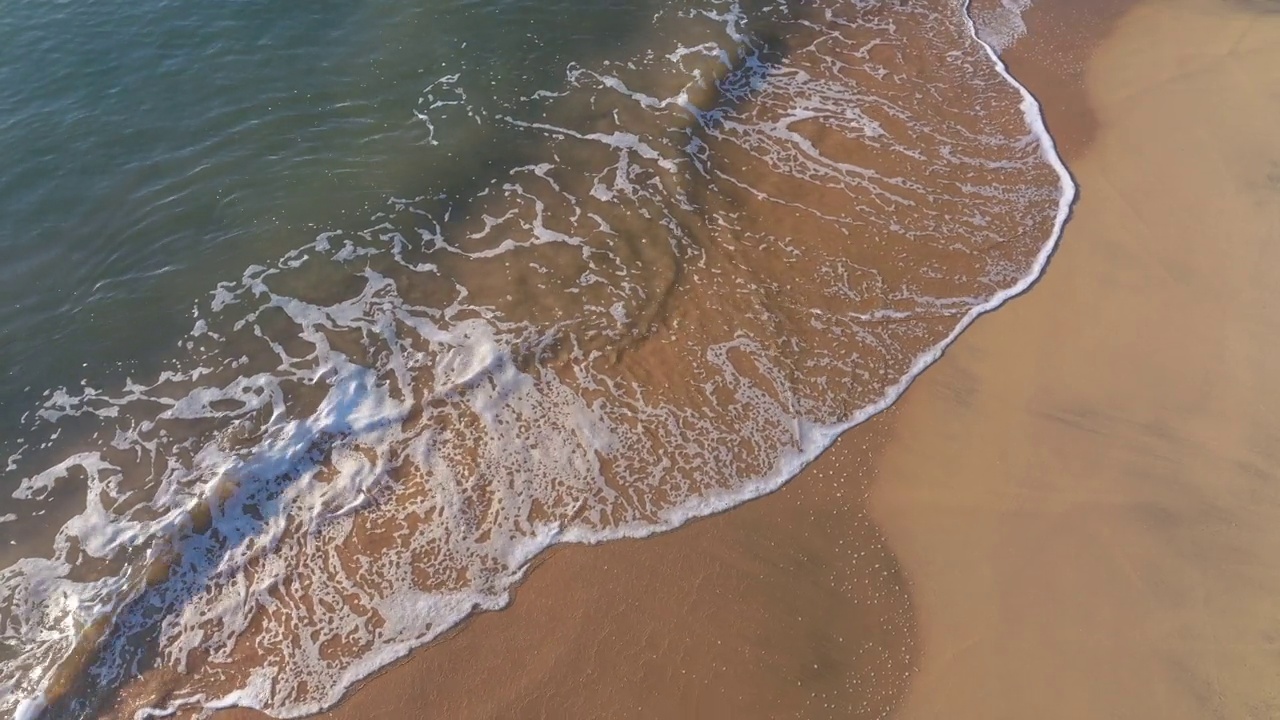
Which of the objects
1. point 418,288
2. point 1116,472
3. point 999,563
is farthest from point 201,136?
point 1116,472

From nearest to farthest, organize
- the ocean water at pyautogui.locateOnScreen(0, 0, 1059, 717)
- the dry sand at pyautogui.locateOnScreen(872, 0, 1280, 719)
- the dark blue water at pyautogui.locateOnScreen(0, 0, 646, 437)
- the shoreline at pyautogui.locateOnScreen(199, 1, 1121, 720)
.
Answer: the shoreline at pyautogui.locateOnScreen(199, 1, 1121, 720), the dry sand at pyautogui.locateOnScreen(872, 0, 1280, 719), the ocean water at pyautogui.locateOnScreen(0, 0, 1059, 717), the dark blue water at pyautogui.locateOnScreen(0, 0, 646, 437)

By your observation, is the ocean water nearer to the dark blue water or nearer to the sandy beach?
the dark blue water

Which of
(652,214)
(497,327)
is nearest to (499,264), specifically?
(497,327)

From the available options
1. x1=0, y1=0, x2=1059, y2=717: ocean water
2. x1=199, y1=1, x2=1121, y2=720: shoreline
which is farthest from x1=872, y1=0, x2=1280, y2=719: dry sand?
x1=0, y1=0, x2=1059, y2=717: ocean water

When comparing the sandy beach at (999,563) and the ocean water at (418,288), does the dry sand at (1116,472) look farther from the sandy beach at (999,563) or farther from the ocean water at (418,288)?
the ocean water at (418,288)

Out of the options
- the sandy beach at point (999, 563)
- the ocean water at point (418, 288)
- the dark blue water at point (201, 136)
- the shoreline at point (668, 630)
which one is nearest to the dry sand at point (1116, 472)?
the sandy beach at point (999, 563)

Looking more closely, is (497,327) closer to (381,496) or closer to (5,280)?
(381,496)

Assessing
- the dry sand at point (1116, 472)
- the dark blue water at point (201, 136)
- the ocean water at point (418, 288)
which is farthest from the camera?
the dark blue water at point (201, 136)

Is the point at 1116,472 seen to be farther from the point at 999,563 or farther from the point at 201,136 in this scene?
the point at 201,136
